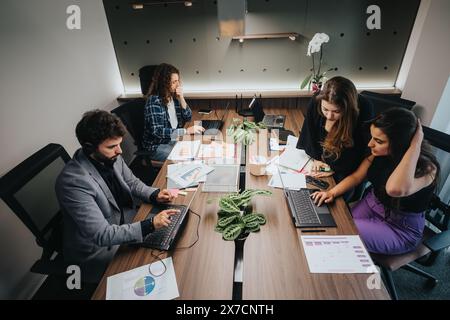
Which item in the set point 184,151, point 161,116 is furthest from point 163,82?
point 184,151

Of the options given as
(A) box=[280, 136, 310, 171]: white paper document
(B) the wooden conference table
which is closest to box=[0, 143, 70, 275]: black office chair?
(B) the wooden conference table

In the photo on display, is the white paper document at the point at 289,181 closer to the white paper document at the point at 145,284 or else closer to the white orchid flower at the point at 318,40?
the white paper document at the point at 145,284

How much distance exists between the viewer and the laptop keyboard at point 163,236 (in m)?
1.31

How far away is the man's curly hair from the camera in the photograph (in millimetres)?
1370

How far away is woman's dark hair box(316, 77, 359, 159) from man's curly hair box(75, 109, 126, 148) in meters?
1.34

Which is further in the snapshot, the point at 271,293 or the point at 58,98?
→ the point at 58,98

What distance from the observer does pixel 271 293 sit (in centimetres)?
109

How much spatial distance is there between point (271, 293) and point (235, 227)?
367 mm

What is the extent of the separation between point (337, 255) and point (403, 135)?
75 cm

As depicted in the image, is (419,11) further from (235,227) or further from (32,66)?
(32,66)

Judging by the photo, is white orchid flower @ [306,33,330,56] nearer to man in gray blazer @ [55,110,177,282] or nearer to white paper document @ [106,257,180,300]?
man in gray blazer @ [55,110,177,282]

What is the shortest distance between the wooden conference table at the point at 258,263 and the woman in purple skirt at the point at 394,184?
0.89 feet

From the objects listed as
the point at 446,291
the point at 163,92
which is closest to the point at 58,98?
the point at 163,92

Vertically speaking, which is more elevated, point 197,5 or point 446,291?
point 197,5
